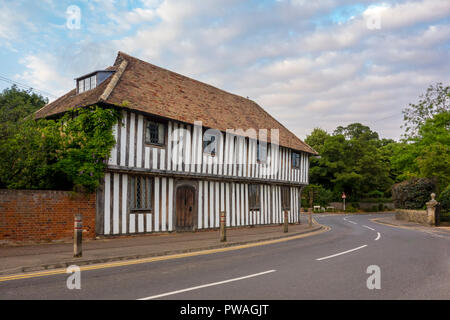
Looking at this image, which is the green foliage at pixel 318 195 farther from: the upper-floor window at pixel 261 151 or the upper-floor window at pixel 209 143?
the upper-floor window at pixel 209 143

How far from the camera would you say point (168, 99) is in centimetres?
1870

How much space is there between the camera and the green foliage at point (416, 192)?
31.7 m

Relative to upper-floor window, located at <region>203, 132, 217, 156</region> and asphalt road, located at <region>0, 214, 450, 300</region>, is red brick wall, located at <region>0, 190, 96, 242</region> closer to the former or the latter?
asphalt road, located at <region>0, 214, 450, 300</region>

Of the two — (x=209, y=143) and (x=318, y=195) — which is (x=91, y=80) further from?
(x=318, y=195)

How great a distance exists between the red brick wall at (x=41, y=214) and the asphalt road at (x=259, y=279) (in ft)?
18.8

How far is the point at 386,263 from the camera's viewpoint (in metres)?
9.44

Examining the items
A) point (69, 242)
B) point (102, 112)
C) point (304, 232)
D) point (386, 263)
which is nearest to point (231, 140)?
point (304, 232)

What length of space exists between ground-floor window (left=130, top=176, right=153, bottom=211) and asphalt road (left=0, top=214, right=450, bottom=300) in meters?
6.28

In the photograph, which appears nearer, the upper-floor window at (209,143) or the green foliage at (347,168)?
the upper-floor window at (209,143)

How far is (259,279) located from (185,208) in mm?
11508

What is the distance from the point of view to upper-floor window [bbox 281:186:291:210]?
25.7 metres
